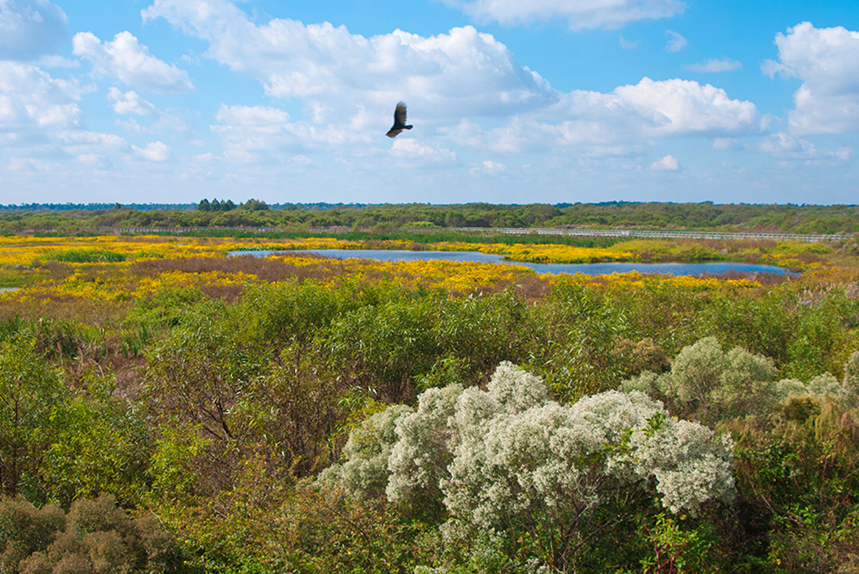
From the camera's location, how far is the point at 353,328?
9711mm

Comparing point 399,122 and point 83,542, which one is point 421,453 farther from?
point 399,122

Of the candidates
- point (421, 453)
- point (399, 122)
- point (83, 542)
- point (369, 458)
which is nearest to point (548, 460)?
point (421, 453)

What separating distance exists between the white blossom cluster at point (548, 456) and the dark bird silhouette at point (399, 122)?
14.4 ft

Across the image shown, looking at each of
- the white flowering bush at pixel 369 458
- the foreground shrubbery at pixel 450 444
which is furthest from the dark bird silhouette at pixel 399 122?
the white flowering bush at pixel 369 458

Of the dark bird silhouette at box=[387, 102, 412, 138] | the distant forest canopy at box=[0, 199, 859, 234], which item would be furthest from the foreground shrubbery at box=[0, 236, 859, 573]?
the distant forest canopy at box=[0, 199, 859, 234]

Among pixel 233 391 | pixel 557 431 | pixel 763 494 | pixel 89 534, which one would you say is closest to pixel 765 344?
pixel 763 494

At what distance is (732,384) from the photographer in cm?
755

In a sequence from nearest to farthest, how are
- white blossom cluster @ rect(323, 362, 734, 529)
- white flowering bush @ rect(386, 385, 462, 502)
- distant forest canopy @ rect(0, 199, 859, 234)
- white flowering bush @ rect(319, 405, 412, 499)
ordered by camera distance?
white blossom cluster @ rect(323, 362, 734, 529) → white flowering bush @ rect(386, 385, 462, 502) → white flowering bush @ rect(319, 405, 412, 499) → distant forest canopy @ rect(0, 199, 859, 234)

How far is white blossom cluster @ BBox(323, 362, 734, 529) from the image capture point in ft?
14.1

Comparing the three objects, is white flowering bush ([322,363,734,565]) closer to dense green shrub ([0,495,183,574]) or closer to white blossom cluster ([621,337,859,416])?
dense green shrub ([0,495,183,574])

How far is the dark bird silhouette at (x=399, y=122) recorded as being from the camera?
8211 millimetres

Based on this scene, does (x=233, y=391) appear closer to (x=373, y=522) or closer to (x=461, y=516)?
(x=373, y=522)

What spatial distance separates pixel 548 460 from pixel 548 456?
58mm

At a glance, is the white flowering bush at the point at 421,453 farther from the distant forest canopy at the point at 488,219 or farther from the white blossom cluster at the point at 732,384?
the distant forest canopy at the point at 488,219
